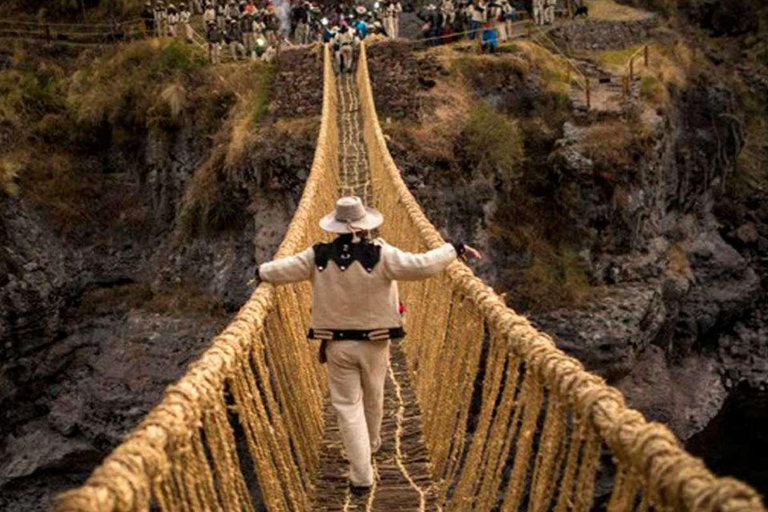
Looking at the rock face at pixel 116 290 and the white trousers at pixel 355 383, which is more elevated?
the white trousers at pixel 355 383

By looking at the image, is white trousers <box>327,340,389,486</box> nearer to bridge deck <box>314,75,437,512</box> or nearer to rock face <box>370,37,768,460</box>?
bridge deck <box>314,75,437,512</box>

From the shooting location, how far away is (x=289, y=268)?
4.88 metres

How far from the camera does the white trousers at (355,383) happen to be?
493cm

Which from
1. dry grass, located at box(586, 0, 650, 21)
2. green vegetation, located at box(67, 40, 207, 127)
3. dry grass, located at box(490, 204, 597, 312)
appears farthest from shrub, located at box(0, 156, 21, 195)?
dry grass, located at box(586, 0, 650, 21)

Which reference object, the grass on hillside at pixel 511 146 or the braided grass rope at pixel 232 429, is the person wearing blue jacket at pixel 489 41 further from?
the braided grass rope at pixel 232 429

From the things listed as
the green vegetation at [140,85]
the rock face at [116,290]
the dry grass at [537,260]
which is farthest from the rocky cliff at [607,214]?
the green vegetation at [140,85]

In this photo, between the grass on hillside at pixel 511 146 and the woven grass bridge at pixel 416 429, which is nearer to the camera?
the woven grass bridge at pixel 416 429

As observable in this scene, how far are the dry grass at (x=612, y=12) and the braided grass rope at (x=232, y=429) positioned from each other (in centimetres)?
1933

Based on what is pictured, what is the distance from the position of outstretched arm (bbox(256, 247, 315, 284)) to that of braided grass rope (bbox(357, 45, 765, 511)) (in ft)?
2.50

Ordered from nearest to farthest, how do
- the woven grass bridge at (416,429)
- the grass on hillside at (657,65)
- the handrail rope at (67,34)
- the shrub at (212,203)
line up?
the woven grass bridge at (416,429) < the shrub at (212,203) < the grass on hillside at (657,65) < the handrail rope at (67,34)

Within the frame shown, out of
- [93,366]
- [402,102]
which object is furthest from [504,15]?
[93,366]

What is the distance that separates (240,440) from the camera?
14.2 meters

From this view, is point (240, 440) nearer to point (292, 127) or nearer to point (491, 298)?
point (292, 127)

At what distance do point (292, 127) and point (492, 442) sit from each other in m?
12.0
